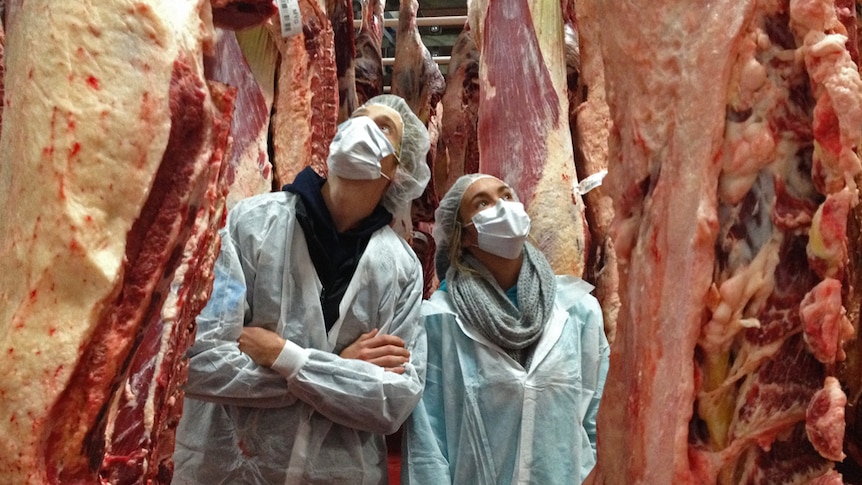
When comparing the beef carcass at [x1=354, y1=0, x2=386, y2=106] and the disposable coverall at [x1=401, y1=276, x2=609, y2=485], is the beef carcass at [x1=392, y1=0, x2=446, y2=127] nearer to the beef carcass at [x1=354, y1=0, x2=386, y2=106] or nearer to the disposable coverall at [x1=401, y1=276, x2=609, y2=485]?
the beef carcass at [x1=354, y1=0, x2=386, y2=106]

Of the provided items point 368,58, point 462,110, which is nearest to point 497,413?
point 462,110

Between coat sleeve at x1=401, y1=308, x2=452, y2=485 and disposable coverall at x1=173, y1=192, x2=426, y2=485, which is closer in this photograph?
disposable coverall at x1=173, y1=192, x2=426, y2=485

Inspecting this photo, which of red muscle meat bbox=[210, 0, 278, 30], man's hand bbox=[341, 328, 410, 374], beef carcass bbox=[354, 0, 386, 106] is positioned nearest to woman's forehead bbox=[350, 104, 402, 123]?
man's hand bbox=[341, 328, 410, 374]

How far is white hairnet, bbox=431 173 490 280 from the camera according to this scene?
94.8 inches

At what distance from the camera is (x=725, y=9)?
871 millimetres

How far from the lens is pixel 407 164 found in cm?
223

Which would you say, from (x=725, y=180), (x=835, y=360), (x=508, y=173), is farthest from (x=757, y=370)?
(x=508, y=173)

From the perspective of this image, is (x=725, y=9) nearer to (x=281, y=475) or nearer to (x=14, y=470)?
(x=14, y=470)

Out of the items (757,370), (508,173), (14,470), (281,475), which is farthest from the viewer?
(508,173)

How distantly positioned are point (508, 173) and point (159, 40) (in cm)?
188

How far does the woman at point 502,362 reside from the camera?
2051 millimetres

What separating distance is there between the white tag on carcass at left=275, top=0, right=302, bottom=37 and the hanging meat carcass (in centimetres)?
140

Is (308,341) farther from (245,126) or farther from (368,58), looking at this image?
(368,58)

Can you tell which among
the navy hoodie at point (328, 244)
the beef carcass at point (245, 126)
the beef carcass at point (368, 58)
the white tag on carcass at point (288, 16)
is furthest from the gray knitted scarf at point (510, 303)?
the beef carcass at point (368, 58)
